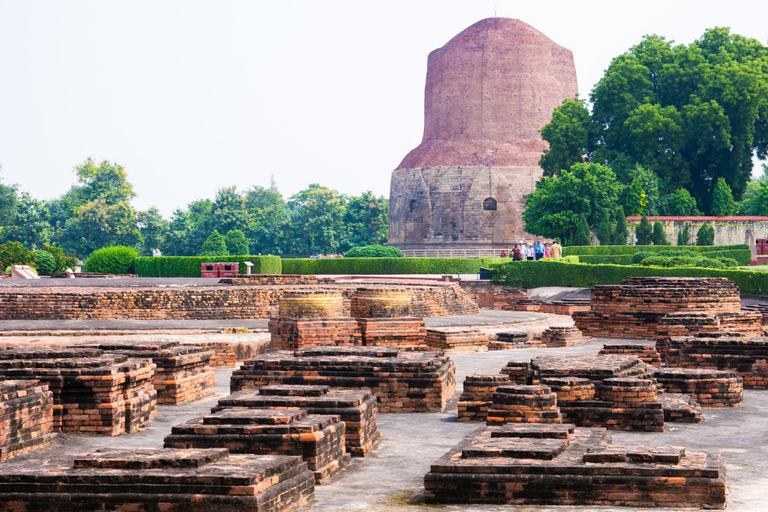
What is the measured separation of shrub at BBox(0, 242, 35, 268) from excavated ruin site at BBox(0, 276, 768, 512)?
19787 millimetres

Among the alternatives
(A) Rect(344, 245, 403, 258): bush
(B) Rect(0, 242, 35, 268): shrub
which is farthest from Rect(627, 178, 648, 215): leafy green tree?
(B) Rect(0, 242, 35, 268): shrub

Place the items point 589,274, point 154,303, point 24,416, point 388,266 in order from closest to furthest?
1. point 24,416
2. point 154,303
3. point 589,274
4. point 388,266

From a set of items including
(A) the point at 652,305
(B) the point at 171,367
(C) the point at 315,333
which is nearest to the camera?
(B) the point at 171,367

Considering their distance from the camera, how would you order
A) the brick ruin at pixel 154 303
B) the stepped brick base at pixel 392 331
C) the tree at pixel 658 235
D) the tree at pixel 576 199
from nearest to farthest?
1. the stepped brick base at pixel 392 331
2. the brick ruin at pixel 154 303
3. the tree at pixel 658 235
4. the tree at pixel 576 199

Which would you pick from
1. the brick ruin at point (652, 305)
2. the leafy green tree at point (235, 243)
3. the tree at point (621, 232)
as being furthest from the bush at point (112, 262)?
the brick ruin at point (652, 305)

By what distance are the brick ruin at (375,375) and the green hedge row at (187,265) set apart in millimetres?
23275

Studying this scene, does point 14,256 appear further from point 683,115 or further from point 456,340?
point 683,115

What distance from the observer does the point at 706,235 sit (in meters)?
31.1

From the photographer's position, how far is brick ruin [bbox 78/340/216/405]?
864 cm

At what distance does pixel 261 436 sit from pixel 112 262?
28.1 meters

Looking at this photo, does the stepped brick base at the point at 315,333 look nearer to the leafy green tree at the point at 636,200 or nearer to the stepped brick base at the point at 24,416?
the stepped brick base at the point at 24,416

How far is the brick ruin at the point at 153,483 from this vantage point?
470 cm

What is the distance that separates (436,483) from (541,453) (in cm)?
58

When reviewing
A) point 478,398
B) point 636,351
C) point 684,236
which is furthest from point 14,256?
point 478,398
